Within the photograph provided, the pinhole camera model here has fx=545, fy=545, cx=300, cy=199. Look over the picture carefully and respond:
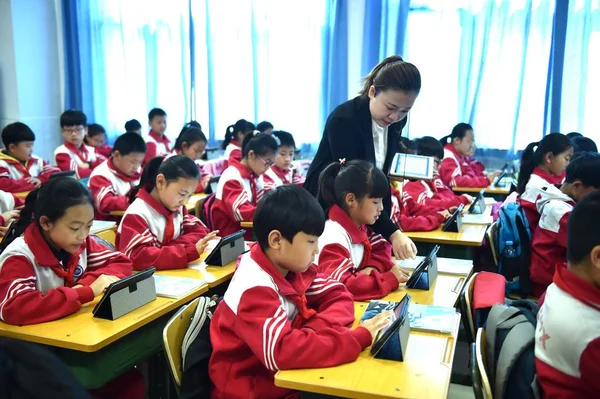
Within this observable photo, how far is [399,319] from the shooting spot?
4.66 feet

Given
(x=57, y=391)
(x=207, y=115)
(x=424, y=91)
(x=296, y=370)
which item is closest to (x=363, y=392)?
(x=296, y=370)

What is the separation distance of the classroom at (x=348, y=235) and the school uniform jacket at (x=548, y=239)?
0.01 meters

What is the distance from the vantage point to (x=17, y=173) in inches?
179

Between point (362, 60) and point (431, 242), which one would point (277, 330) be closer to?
point (431, 242)

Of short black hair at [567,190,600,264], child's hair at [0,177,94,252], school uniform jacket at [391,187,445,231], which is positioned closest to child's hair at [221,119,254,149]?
school uniform jacket at [391,187,445,231]

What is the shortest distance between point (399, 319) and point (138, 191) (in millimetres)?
1604

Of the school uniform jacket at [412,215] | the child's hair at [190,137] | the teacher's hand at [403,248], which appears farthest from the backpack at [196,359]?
the child's hair at [190,137]

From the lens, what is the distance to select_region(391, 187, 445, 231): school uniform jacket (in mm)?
3119

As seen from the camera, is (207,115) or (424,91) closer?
(424,91)

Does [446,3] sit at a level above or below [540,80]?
above

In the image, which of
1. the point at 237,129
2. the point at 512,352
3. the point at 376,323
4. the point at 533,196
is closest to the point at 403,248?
the point at 376,323

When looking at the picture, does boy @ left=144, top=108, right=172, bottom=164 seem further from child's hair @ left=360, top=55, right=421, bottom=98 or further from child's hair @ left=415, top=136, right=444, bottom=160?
child's hair @ left=360, top=55, right=421, bottom=98

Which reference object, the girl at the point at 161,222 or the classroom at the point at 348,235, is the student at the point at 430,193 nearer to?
the classroom at the point at 348,235

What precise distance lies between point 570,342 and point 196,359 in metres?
0.98
